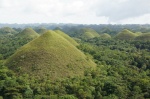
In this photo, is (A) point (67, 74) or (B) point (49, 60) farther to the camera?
(B) point (49, 60)

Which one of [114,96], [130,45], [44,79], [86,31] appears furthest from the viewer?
[86,31]

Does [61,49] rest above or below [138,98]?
above

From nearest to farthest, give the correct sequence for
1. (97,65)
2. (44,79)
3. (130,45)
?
(44,79), (97,65), (130,45)

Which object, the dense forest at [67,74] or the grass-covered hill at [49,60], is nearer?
the dense forest at [67,74]

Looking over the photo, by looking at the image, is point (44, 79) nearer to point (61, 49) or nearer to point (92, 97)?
point (92, 97)

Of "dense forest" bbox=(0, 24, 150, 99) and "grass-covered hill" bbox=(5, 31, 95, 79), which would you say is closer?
"dense forest" bbox=(0, 24, 150, 99)

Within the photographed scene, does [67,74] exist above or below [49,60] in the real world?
below

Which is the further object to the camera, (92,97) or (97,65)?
(97,65)

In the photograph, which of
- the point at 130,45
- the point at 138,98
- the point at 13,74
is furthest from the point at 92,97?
the point at 130,45
